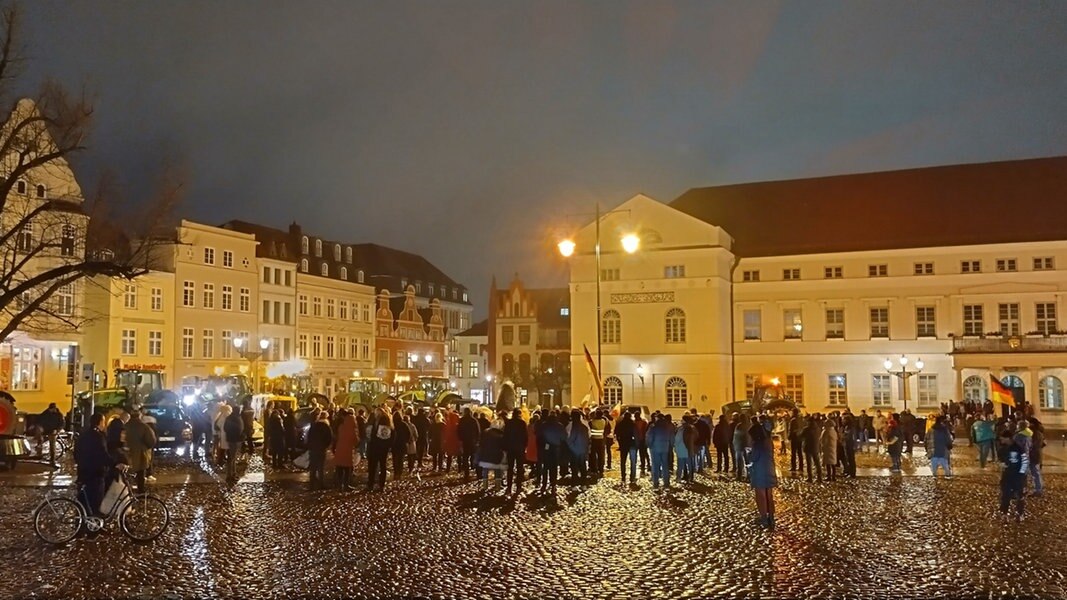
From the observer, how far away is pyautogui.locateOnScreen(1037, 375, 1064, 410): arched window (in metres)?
47.8

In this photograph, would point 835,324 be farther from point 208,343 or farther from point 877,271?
point 208,343

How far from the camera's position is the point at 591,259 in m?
55.6

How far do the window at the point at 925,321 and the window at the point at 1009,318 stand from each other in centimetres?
323

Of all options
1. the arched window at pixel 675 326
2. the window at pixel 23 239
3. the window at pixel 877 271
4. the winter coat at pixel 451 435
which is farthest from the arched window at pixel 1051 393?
the window at pixel 23 239

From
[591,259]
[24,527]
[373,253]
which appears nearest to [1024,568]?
[24,527]

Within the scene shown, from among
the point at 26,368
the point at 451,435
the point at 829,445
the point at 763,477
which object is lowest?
the point at 829,445

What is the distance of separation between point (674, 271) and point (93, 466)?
43.7 m

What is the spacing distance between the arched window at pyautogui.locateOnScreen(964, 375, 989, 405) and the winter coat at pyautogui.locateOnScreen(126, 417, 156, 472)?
44.1 metres

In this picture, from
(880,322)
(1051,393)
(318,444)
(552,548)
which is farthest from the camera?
(880,322)

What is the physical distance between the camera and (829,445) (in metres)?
21.2

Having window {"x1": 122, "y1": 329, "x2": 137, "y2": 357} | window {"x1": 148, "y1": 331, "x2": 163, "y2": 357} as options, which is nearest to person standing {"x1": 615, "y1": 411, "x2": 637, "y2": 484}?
window {"x1": 122, "y1": 329, "x2": 137, "y2": 357}

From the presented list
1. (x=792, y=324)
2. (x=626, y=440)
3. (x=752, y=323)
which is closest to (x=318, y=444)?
(x=626, y=440)

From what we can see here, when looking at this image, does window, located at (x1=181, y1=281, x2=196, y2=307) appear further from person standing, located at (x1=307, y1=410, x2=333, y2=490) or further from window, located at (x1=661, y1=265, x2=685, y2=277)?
person standing, located at (x1=307, y1=410, x2=333, y2=490)

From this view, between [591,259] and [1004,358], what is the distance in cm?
2284
